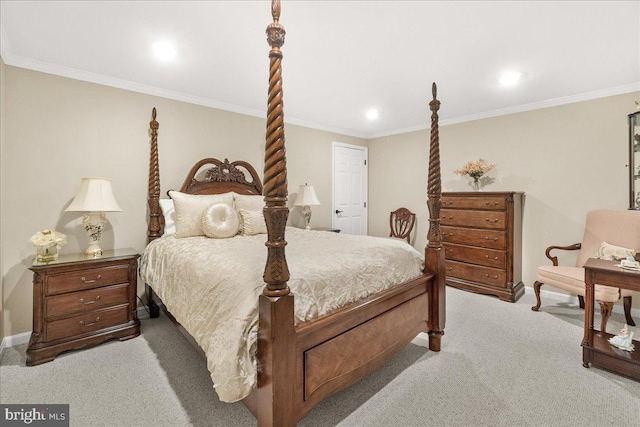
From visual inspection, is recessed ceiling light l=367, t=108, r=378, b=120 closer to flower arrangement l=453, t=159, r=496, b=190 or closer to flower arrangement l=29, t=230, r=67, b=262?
flower arrangement l=453, t=159, r=496, b=190

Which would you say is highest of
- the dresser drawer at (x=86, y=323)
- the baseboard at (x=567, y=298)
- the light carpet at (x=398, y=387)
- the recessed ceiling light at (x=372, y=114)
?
the recessed ceiling light at (x=372, y=114)

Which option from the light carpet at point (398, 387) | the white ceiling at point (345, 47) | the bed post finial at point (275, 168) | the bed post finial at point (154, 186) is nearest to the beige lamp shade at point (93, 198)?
the bed post finial at point (154, 186)

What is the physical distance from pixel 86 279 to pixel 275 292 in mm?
2125

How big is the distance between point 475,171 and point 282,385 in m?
3.84

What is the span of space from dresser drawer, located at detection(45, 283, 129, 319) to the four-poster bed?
0.34m

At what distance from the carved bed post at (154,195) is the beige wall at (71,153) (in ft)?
0.36

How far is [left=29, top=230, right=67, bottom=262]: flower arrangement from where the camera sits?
233 centimetres

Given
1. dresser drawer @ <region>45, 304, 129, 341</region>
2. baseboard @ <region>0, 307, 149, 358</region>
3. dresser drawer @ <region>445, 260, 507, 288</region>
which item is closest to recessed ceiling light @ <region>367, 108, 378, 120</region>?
dresser drawer @ <region>445, 260, 507, 288</region>

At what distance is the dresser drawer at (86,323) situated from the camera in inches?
91.5

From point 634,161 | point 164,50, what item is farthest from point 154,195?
point 634,161

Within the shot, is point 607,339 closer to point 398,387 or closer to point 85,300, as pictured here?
point 398,387

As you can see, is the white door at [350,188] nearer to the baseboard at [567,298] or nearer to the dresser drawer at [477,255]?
the dresser drawer at [477,255]

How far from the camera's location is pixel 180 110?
346 cm

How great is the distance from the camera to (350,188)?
5.49 metres
